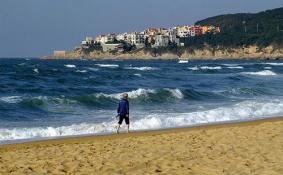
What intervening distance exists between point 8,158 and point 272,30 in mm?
158247

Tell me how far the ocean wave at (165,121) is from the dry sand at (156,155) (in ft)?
5.82

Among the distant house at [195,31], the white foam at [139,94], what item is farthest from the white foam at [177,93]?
the distant house at [195,31]

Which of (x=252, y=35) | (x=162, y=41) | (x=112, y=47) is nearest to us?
(x=252, y=35)

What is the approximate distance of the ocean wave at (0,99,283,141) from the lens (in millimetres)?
14344

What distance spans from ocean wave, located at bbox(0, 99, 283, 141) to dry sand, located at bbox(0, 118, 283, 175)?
69.9 inches

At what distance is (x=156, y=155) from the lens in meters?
9.49

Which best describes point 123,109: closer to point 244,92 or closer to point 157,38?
point 244,92

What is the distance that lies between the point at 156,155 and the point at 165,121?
7.46 metres

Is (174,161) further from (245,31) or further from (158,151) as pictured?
(245,31)

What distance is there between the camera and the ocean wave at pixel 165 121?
1434 cm

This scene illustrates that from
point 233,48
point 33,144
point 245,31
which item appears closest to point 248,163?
point 33,144

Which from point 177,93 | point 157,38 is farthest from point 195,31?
point 177,93

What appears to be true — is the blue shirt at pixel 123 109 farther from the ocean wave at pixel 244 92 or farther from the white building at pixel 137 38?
the white building at pixel 137 38

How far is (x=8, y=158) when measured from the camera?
959 cm
